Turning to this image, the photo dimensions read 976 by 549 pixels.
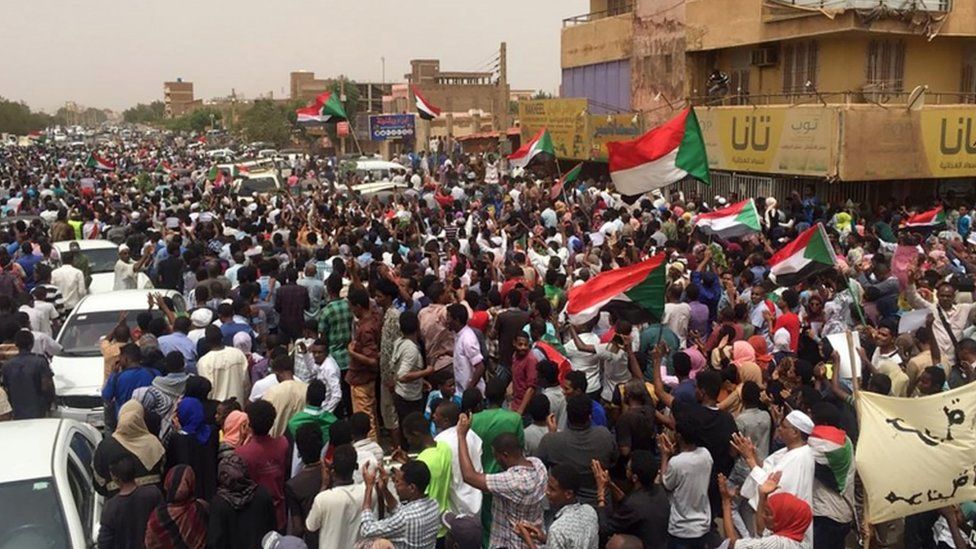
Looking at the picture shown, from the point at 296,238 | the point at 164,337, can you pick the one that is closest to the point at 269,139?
the point at 296,238

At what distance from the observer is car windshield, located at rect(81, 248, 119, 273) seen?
14.1 m

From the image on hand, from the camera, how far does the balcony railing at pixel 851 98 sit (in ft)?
70.0

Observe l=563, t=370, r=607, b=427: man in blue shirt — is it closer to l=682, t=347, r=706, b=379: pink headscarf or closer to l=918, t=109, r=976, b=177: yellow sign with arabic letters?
l=682, t=347, r=706, b=379: pink headscarf

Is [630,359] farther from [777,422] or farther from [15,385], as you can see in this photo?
[15,385]

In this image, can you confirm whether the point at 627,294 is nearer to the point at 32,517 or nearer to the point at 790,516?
the point at 790,516

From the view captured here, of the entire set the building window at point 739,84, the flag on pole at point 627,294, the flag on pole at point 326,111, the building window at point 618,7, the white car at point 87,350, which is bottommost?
the white car at point 87,350

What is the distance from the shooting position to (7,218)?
778 inches

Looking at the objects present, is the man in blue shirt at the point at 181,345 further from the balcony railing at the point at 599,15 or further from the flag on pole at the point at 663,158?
the balcony railing at the point at 599,15

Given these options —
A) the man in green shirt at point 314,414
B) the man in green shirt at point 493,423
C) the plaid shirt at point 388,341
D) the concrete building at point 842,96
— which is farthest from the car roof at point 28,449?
the concrete building at point 842,96

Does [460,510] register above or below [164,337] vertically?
below

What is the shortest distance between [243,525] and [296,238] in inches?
373

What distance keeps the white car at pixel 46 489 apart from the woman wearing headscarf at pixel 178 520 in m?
0.43

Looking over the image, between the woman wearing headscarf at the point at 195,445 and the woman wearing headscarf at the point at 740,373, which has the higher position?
the woman wearing headscarf at the point at 740,373

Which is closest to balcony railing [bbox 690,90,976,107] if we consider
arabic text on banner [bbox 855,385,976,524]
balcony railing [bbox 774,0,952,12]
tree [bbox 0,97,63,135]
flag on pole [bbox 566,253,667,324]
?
balcony railing [bbox 774,0,952,12]
